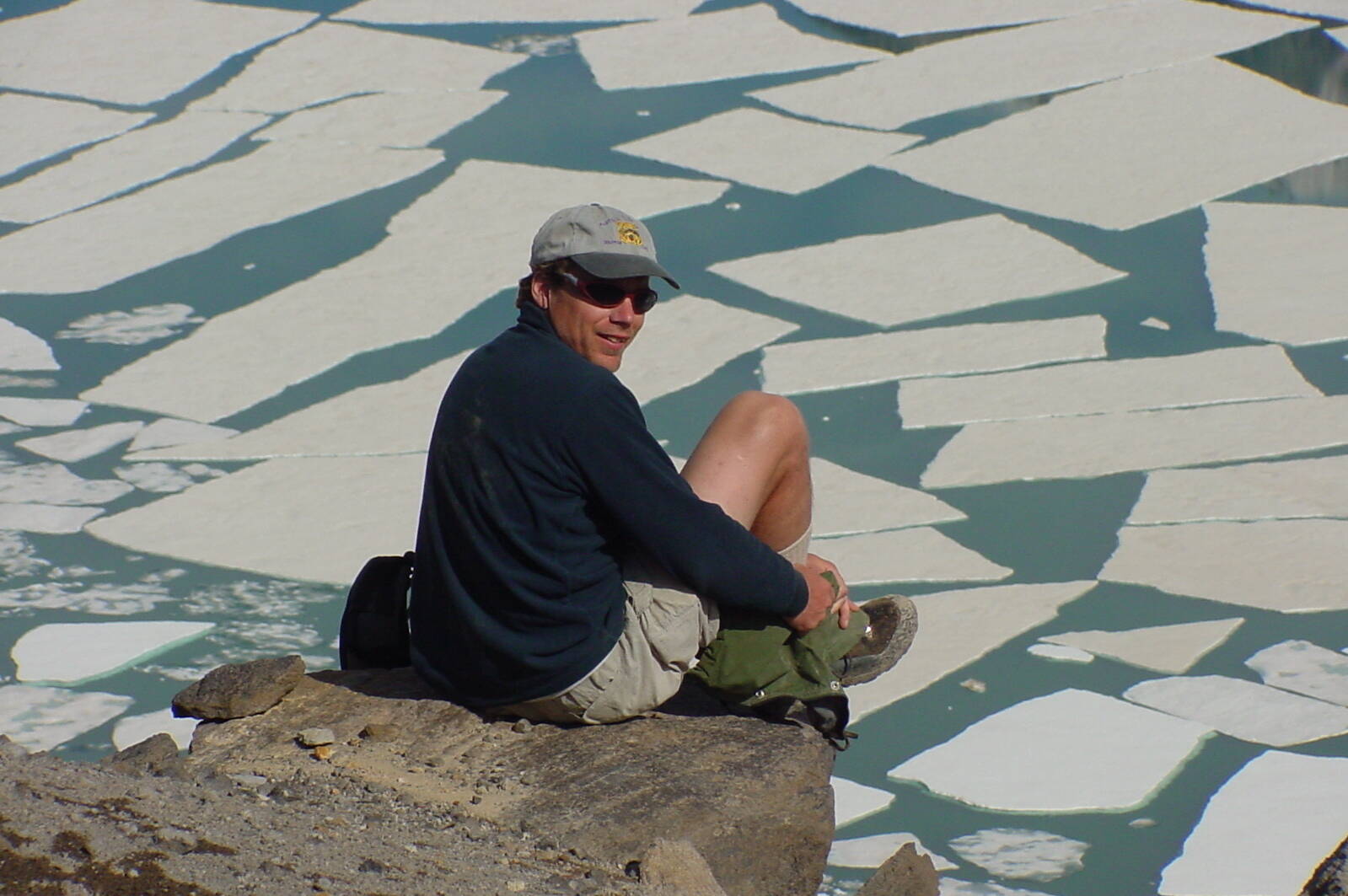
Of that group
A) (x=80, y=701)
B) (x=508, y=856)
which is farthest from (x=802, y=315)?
(x=508, y=856)

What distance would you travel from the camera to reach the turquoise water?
2814mm

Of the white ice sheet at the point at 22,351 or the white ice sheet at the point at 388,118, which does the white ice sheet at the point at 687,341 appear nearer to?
the white ice sheet at the point at 22,351

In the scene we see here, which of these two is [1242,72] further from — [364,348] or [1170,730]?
[1170,730]

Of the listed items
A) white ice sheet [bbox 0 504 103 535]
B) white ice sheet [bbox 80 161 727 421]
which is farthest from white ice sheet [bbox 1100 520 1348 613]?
white ice sheet [bbox 0 504 103 535]

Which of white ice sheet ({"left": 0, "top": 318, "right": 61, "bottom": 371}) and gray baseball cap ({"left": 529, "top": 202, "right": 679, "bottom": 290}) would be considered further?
white ice sheet ({"left": 0, "top": 318, "right": 61, "bottom": 371})

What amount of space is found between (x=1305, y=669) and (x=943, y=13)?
4409mm

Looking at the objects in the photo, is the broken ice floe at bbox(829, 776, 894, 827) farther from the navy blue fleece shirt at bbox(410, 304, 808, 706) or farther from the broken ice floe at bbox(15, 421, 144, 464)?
the broken ice floe at bbox(15, 421, 144, 464)

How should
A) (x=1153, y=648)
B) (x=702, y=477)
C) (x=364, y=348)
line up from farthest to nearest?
(x=364, y=348), (x=1153, y=648), (x=702, y=477)

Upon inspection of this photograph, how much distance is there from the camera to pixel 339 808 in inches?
77.1

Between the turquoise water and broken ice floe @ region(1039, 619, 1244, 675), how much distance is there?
27 mm

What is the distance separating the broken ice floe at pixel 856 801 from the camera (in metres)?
2.67

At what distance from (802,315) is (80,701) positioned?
2.16 meters

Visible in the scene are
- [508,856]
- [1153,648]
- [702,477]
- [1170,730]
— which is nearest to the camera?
[508,856]

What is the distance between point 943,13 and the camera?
683 cm
